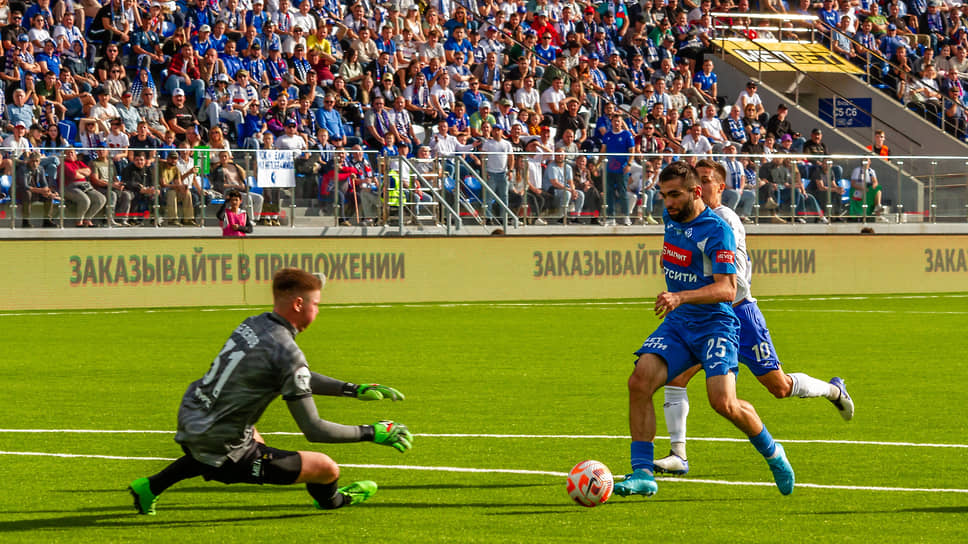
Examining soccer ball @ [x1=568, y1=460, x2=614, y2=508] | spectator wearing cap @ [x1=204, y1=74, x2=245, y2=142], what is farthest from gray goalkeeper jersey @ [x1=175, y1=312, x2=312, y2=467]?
spectator wearing cap @ [x1=204, y1=74, x2=245, y2=142]

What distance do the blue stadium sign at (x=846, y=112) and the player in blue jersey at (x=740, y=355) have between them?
29680 mm

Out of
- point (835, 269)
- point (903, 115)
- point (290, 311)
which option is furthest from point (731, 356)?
point (903, 115)

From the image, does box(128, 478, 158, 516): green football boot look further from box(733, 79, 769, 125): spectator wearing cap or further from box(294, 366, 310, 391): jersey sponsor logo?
box(733, 79, 769, 125): spectator wearing cap

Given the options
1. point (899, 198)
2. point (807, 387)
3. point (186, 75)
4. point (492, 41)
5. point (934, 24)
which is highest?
point (934, 24)

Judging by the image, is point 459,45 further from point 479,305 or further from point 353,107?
point 479,305

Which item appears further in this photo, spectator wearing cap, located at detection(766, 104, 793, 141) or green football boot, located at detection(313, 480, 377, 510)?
spectator wearing cap, located at detection(766, 104, 793, 141)

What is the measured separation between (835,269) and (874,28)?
14.1 m

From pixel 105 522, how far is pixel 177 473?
50cm

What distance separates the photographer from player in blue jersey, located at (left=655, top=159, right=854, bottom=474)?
8.46 m

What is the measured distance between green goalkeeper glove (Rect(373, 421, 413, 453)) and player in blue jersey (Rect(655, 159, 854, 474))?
207 cm

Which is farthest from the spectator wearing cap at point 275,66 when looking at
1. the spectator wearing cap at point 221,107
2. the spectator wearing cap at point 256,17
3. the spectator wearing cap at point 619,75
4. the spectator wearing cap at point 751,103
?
the spectator wearing cap at point 751,103

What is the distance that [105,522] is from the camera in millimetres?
7078

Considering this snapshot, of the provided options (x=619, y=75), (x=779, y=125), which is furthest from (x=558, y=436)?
(x=779, y=125)

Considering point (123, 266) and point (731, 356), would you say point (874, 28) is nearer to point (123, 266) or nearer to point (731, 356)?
point (123, 266)
